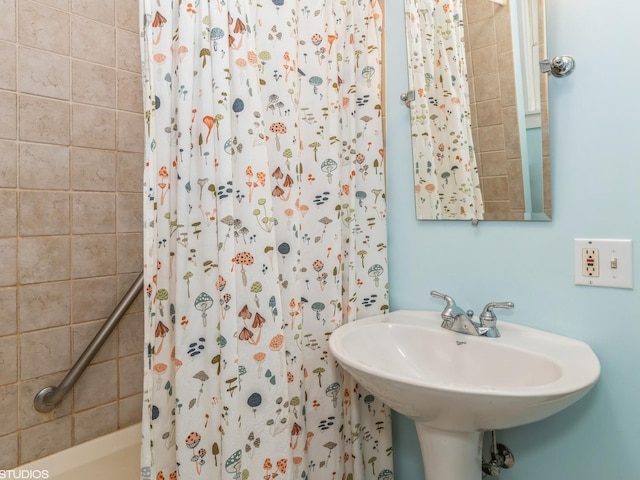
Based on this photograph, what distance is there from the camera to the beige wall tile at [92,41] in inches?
54.8

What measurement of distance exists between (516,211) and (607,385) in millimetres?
483

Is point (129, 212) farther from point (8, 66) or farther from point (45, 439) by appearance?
point (45, 439)

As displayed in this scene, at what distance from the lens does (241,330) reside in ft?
3.31

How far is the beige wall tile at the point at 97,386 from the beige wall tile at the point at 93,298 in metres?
0.19

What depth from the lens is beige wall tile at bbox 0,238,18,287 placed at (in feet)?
4.10

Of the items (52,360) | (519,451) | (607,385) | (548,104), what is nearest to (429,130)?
(548,104)

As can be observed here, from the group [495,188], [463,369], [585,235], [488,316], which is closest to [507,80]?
[495,188]

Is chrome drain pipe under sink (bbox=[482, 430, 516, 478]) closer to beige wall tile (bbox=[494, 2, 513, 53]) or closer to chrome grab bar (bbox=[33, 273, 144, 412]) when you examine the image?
beige wall tile (bbox=[494, 2, 513, 53])

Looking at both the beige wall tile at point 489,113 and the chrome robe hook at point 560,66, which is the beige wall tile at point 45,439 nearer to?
the beige wall tile at point 489,113

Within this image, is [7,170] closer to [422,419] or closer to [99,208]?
[99,208]

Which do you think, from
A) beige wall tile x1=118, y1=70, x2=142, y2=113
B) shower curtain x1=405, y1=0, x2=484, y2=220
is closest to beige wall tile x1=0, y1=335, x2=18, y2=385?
beige wall tile x1=118, y1=70, x2=142, y2=113

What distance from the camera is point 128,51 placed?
5.03 feet

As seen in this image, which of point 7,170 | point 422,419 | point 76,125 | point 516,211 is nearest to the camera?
point 422,419

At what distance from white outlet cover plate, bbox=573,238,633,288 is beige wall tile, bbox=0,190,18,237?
1.66 meters
